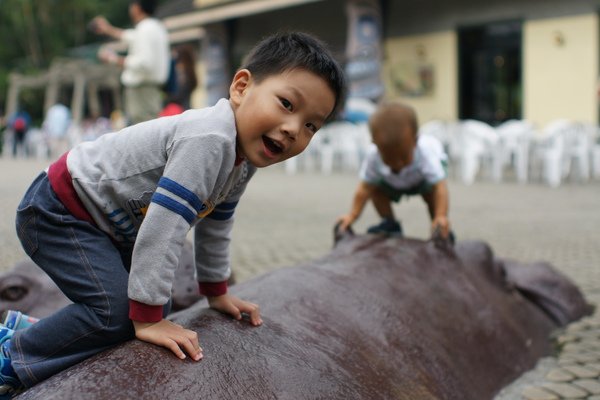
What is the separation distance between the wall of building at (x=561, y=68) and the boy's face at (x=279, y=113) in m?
13.4

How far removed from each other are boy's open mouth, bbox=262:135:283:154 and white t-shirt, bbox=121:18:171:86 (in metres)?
5.09

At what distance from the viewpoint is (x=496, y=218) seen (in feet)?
27.0

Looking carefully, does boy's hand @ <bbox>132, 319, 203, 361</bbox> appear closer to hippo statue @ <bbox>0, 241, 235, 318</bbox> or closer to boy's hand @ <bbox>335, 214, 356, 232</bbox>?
hippo statue @ <bbox>0, 241, 235, 318</bbox>

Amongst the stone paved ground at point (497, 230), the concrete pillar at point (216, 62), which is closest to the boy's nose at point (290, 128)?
the stone paved ground at point (497, 230)

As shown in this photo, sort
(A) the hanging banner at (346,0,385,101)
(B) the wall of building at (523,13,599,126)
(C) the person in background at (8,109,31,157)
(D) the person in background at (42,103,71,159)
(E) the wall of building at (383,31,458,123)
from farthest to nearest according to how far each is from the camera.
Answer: (C) the person in background at (8,109,31,157), (D) the person in background at (42,103,71,159), (E) the wall of building at (383,31,458,123), (A) the hanging banner at (346,0,385,101), (B) the wall of building at (523,13,599,126)

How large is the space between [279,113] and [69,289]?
0.70 meters

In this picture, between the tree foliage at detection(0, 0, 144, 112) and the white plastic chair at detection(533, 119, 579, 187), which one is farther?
the tree foliage at detection(0, 0, 144, 112)

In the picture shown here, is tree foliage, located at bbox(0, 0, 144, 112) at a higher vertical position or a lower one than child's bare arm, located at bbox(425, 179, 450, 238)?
higher

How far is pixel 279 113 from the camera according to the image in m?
1.89

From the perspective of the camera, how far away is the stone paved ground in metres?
3.40

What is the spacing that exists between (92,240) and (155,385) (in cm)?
54

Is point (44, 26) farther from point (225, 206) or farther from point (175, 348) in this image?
point (175, 348)

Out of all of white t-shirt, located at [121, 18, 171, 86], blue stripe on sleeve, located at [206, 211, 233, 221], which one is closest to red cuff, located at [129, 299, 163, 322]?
blue stripe on sleeve, located at [206, 211, 233, 221]

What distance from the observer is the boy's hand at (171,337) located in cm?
171
